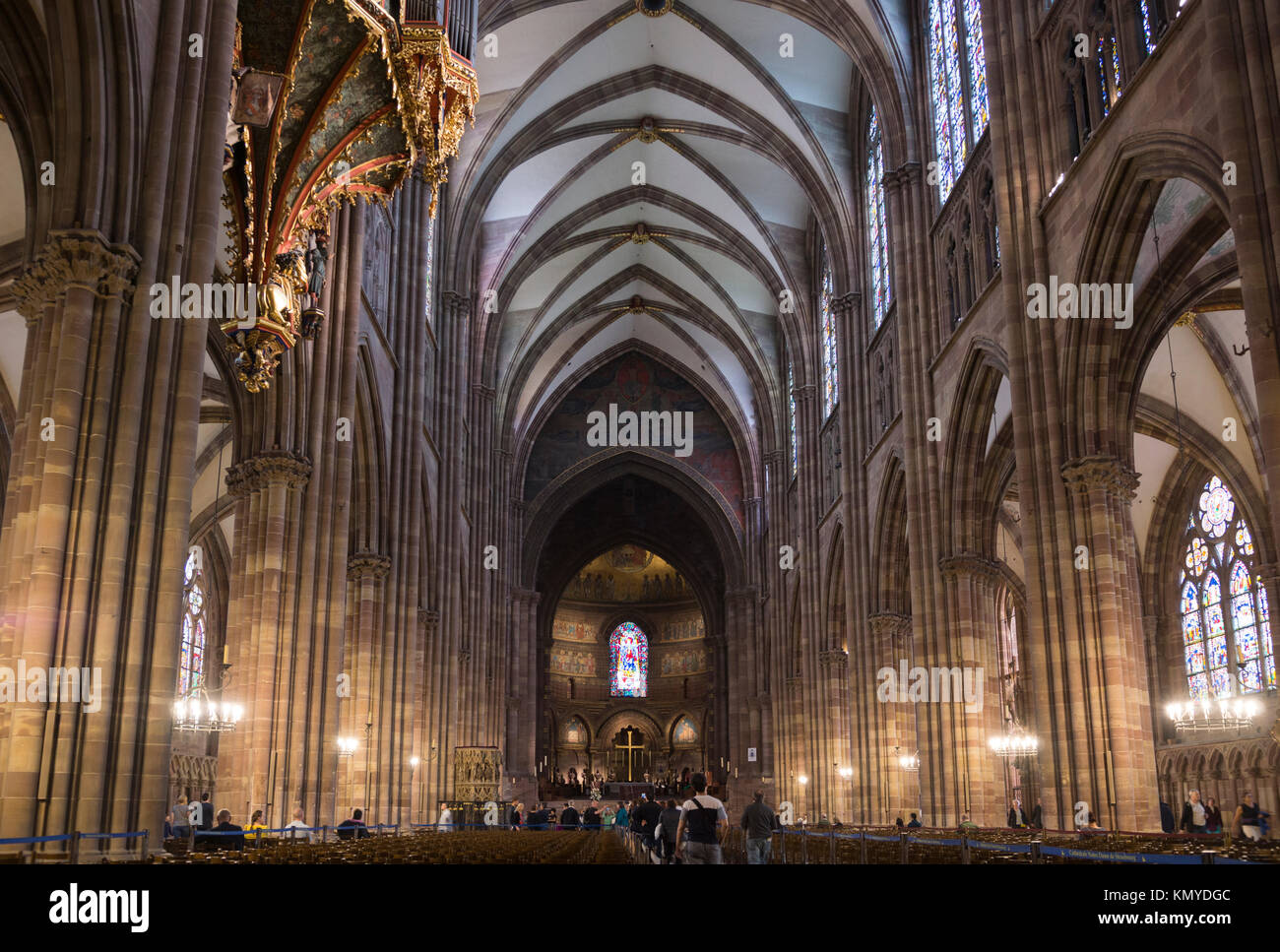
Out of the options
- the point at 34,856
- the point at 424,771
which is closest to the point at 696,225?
the point at 424,771

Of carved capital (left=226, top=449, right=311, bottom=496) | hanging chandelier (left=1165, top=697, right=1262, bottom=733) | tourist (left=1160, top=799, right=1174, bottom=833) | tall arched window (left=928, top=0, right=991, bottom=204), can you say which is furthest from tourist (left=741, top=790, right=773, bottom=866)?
tall arched window (left=928, top=0, right=991, bottom=204)

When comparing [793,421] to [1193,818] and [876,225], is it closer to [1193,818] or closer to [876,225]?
[876,225]

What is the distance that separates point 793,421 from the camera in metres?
41.2

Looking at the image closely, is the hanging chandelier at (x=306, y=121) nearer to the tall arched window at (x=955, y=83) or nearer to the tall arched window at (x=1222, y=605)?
the tall arched window at (x=955, y=83)

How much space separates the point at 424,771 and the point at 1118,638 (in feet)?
54.6

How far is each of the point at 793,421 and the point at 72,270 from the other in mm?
33378

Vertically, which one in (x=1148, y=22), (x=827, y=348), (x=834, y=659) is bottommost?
(x=834, y=659)

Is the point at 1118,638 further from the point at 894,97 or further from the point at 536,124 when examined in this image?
the point at 536,124

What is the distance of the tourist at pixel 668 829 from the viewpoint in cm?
1307

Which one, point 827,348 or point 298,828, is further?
point 827,348

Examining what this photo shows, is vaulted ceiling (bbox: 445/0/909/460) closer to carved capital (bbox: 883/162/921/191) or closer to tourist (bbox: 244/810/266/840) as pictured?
carved capital (bbox: 883/162/921/191)

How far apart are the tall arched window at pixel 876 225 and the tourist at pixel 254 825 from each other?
18622 millimetres

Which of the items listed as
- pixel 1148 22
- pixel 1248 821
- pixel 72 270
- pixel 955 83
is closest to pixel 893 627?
pixel 955 83
